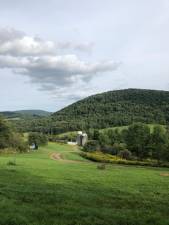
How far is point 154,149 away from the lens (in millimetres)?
98062

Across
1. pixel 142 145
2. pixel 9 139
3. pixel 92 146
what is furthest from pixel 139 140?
pixel 9 139

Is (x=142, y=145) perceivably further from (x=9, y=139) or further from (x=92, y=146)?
(x=9, y=139)

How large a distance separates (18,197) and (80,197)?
10.9 ft

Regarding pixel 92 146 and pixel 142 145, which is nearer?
pixel 142 145

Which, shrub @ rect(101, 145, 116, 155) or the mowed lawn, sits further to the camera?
shrub @ rect(101, 145, 116, 155)

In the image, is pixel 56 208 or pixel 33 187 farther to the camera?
pixel 33 187

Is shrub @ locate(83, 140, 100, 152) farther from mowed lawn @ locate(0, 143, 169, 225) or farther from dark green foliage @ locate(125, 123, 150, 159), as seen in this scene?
mowed lawn @ locate(0, 143, 169, 225)

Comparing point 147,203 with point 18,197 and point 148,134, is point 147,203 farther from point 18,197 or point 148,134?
point 148,134

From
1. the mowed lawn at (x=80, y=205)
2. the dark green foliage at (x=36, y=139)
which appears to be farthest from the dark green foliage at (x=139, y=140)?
the mowed lawn at (x=80, y=205)

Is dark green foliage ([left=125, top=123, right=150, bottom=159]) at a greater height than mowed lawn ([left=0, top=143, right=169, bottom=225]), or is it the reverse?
dark green foliage ([left=125, top=123, right=150, bottom=159])

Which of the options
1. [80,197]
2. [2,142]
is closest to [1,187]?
[80,197]

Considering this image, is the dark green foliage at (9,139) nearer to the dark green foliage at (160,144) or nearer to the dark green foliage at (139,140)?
the dark green foliage at (139,140)

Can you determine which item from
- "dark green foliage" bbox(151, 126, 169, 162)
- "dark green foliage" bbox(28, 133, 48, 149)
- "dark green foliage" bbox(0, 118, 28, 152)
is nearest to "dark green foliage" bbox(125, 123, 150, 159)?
"dark green foliage" bbox(151, 126, 169, 162)

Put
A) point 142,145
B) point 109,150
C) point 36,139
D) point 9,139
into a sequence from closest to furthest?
point 9,139 → point 142,145 → point 109,150 → point 36,139
